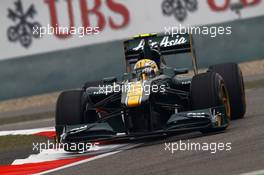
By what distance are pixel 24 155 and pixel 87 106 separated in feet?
3.58

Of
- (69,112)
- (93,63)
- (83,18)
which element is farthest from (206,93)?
(83,18)

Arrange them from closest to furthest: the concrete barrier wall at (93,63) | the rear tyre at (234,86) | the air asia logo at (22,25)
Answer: the rear tyre at (234,86), the concrete barrier wall at (93,63), the air asia logo at (22,25)

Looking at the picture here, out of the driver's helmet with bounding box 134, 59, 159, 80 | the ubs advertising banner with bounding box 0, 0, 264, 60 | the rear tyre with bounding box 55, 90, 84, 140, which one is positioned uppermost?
the ubs advertising banner with bounding box 0, 0, 264, 60

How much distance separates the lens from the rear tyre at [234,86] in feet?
41.3

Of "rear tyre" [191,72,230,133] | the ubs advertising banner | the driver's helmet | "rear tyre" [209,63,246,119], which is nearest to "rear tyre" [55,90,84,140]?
the driver's helmet

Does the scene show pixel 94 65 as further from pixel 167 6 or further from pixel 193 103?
pixel 193 103

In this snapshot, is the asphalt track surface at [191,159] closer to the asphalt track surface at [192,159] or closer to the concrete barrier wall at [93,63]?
the asphalt track surface at [192,159]

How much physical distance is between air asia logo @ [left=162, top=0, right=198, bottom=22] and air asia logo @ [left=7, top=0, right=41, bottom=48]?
11.0 feet

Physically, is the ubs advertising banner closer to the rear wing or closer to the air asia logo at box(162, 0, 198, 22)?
the air asia logo at box(162, 0, 198, 22)

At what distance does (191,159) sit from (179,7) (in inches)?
540

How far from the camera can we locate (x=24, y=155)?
464 inches

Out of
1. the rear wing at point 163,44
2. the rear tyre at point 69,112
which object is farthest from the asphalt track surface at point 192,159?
the rear wing at point 163,44

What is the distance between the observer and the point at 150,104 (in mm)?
10852

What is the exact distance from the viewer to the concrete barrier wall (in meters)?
21.7
